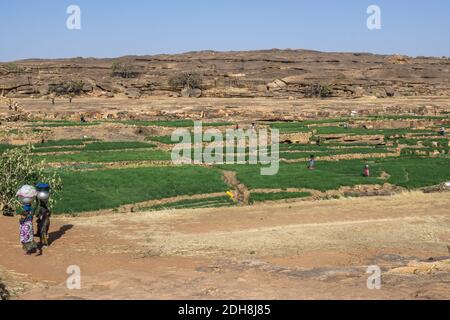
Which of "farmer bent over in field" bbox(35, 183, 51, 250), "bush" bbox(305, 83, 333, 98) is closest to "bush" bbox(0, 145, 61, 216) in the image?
"farmer bent over in field" bbox(35, 183, 51, 250)

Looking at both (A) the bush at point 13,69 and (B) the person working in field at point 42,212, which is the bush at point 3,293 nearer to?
(B) the person working in field at point 42,212

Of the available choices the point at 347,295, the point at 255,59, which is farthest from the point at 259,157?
the point at 255,59

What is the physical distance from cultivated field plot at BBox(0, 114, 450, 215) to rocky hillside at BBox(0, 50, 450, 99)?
37074mm

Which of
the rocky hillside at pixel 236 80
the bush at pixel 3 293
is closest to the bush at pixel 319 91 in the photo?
the rocky hillside at pixel 236 80

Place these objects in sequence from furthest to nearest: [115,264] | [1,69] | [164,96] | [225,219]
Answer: [1,69] < [164,96] < [225,219] < [115,264]

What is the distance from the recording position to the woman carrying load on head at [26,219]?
16109mm

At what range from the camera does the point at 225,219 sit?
27922 millimetres

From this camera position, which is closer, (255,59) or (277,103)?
(277,103)

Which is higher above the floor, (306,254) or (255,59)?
(255,59)

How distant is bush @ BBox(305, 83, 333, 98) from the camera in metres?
107

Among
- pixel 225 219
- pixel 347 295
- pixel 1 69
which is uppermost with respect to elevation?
pixel 1 69

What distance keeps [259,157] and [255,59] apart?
104m
